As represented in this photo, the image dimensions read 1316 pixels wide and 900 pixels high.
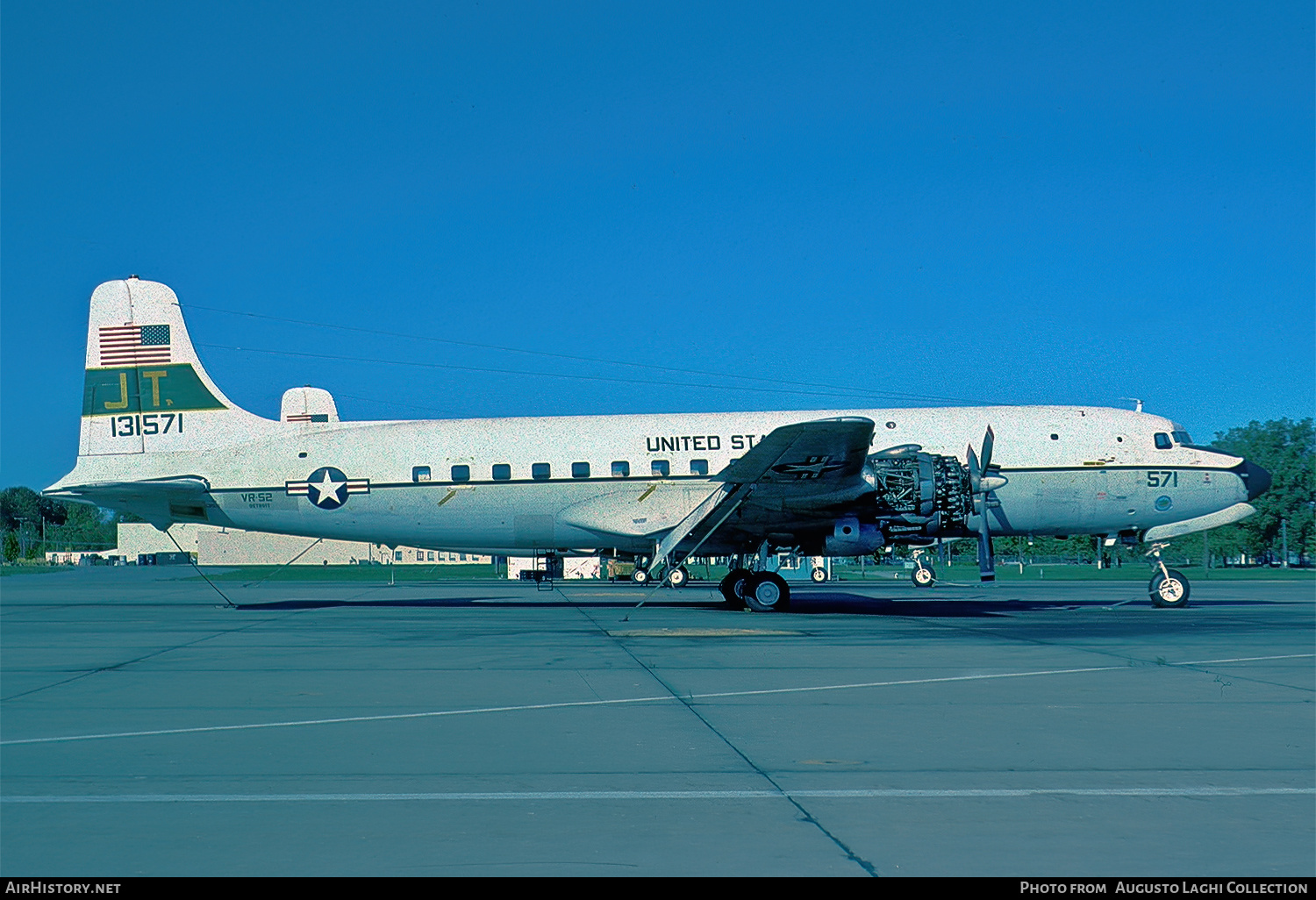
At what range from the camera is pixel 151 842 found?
5.63 metres

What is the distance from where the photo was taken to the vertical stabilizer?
26.5 metres

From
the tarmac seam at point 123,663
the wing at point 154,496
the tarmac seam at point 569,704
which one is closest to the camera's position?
the tarmac seam at point 569,704

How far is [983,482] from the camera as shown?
24203 millimetres

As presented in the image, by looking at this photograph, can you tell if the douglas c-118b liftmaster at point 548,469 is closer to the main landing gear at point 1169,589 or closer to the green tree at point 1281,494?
the main landing gear at point 1169,589

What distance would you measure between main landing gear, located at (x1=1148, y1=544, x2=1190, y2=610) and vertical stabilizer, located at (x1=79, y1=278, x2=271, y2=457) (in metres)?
22.4

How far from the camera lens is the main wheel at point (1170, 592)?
2569 centimetres

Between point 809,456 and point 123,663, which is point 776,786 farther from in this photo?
point 809,456

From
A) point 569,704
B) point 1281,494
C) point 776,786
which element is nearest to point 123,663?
point 569,704

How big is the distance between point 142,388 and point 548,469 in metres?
10.4

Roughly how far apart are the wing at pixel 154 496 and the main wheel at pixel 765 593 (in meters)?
13.2

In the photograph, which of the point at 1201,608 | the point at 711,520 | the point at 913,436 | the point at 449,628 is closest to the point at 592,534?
the point at 711,520

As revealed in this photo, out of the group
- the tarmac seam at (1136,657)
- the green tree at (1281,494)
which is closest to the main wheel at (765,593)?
the tarmac seam at (1136,657)

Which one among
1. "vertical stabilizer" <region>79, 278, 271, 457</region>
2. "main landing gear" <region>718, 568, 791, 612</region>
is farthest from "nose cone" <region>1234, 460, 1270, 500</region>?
"vertical stabilizer" <region>79, 278, 271, 457</region>
